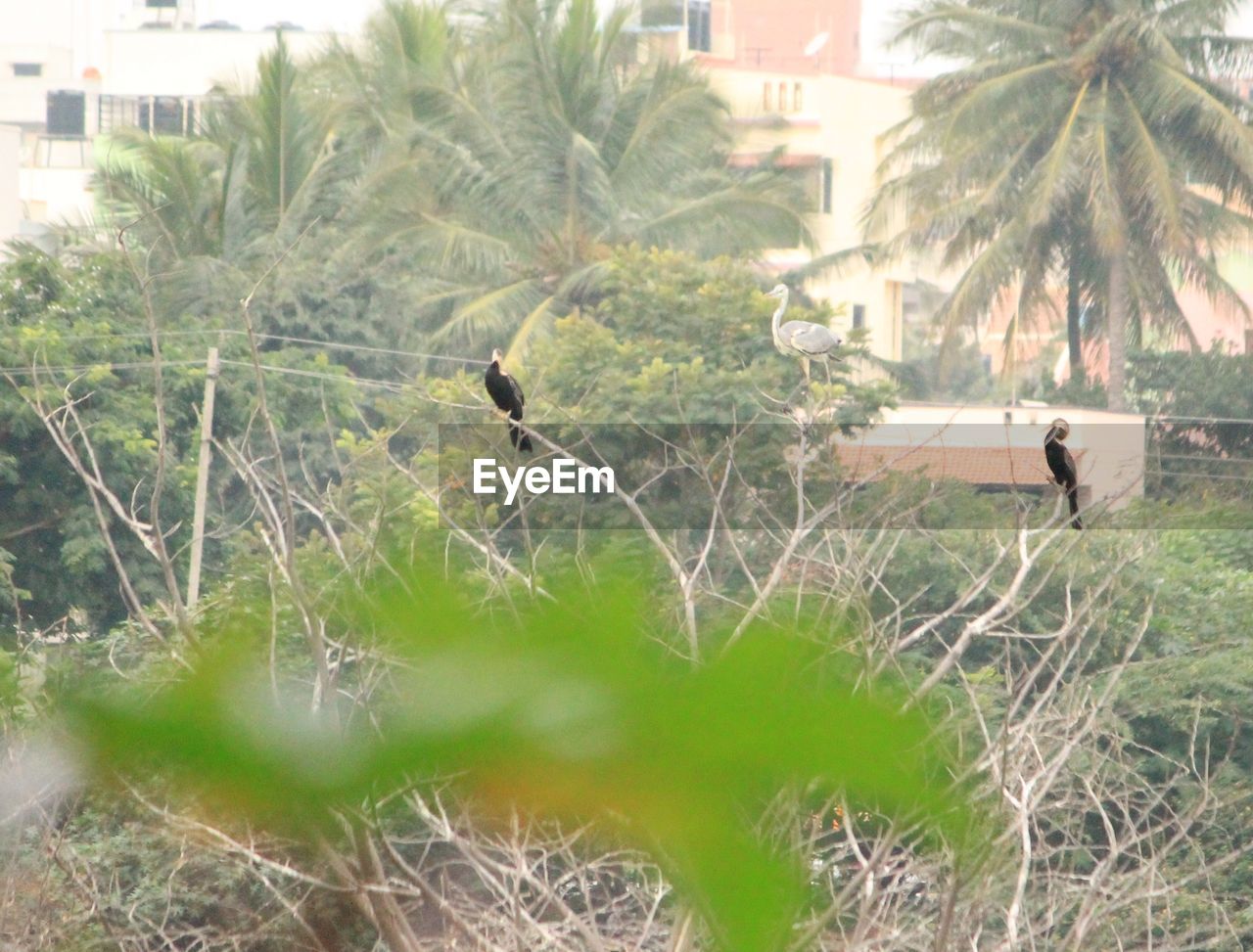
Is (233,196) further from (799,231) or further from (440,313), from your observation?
(799,231)

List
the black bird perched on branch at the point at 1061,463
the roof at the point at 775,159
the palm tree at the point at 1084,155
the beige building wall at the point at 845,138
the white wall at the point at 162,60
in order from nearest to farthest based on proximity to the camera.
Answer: the black bird perched on branch at the point at 1061,463 → the palm tree at the point at 1084,155 → the roof at the point at 775,159 → the beige building wall at the point at 845,138 → the white wall at the point at 162,60

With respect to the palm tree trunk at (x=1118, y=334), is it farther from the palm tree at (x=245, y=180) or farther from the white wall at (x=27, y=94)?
the white wall at (x=27, y=94)

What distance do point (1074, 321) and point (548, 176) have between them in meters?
5.30

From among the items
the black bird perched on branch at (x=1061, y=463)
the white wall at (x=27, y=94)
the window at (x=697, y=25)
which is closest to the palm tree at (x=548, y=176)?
the black bird perched on branch at (x=1061, y=463)

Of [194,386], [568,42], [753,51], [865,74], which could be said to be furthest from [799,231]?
[865,74]

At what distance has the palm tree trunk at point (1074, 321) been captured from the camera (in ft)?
48.9

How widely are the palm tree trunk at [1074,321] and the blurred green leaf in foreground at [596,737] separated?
15.1 meters

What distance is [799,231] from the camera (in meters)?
13.9

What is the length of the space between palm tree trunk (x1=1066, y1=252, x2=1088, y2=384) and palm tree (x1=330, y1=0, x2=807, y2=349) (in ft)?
8.93

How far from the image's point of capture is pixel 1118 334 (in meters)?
14.2

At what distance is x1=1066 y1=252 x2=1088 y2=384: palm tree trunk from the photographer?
1489cm

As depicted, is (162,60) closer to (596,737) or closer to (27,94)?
(27,94)

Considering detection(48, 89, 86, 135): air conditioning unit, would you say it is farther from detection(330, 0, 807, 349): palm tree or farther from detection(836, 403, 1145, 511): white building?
detection(836, 403, 1145, 511): white building

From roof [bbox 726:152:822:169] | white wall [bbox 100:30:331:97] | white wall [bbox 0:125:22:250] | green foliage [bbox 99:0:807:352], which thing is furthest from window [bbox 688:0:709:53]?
green foliage [bbox 99:0:807:352]
